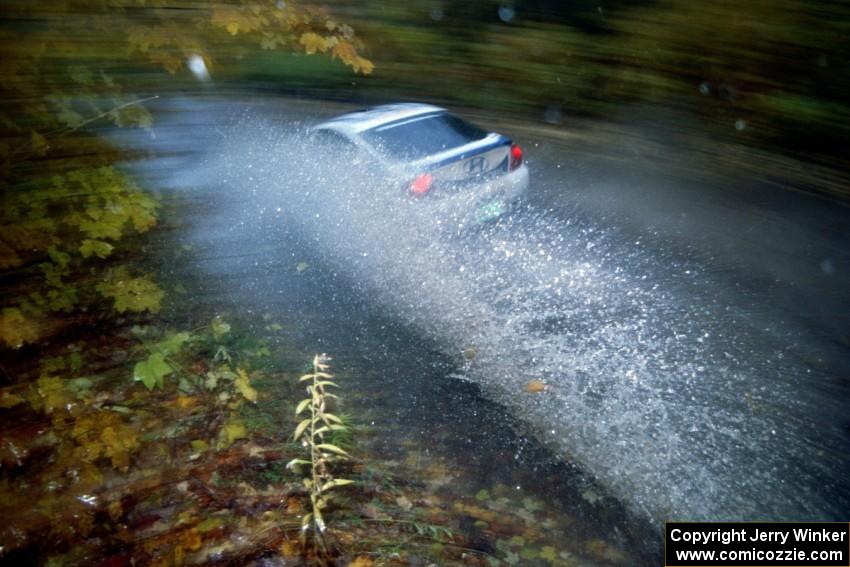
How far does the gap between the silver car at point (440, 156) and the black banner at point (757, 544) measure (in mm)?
3137

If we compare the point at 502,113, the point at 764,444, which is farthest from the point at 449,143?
the point at 764,444

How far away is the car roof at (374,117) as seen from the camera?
17.2ft

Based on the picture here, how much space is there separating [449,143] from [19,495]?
159 inches

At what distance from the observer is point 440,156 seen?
4.83 m

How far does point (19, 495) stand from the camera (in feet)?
9.82

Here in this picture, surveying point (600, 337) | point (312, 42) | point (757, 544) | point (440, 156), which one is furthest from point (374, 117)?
point (757, 544)

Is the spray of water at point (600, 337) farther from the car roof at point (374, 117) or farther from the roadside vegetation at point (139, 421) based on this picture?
the roadside vegetation at point (139, 421)

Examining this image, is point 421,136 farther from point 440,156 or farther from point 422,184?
point 422,184

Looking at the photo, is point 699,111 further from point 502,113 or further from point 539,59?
point 502,113

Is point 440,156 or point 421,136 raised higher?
point 421,136

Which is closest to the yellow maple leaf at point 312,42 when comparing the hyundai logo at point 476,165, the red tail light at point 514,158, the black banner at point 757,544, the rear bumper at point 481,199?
the rear bumper at point 481,199

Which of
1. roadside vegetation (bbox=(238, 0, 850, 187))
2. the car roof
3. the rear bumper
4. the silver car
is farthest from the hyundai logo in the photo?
roadside vegetation (bbox=(238, 0, 850, 187))

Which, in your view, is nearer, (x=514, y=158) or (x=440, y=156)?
(x=440, y=156)

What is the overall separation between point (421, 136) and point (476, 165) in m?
0.59
